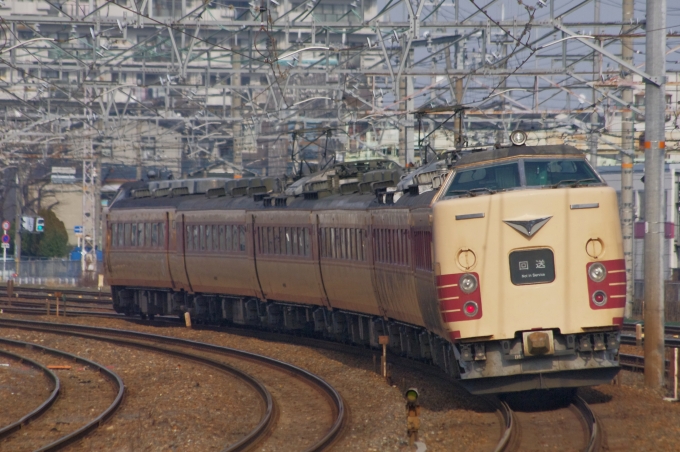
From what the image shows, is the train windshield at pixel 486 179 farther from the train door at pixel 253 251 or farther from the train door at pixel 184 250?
the train door at pixel 184 250

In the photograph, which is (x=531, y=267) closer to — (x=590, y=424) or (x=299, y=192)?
(x=590, y=424)

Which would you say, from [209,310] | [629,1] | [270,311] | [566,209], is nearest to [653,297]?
[566,209]

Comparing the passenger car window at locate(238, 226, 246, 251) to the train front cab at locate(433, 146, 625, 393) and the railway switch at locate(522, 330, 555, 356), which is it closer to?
the train front cab at locate(433, 146, 625, 393)

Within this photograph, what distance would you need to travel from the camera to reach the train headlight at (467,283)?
13891mm

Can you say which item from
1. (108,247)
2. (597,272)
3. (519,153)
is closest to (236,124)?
(108,247)

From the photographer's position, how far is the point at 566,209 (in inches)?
545

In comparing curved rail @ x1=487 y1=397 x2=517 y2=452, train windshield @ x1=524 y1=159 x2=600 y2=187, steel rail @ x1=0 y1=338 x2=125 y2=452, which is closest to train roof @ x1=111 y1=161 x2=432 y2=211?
train windshield @ x1=524 y1=159 x2=600 y2=187

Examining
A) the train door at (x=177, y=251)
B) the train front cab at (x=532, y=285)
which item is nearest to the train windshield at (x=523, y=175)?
the train front cab at (x=532, y=285)

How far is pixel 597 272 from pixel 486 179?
1.82 m

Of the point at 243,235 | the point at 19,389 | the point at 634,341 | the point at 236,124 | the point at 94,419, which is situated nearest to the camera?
the point at 94,419

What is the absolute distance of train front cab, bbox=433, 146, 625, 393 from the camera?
45.3 ft

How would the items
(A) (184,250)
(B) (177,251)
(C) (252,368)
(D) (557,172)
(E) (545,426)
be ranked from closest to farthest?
1. (E) (545,426)
2. (D) (557,172)
3. (C) (252,368)
4. (A) (184,250)
5. (B) (177,251)

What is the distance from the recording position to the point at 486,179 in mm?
14562

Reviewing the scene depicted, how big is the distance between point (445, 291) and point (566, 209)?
175cm
